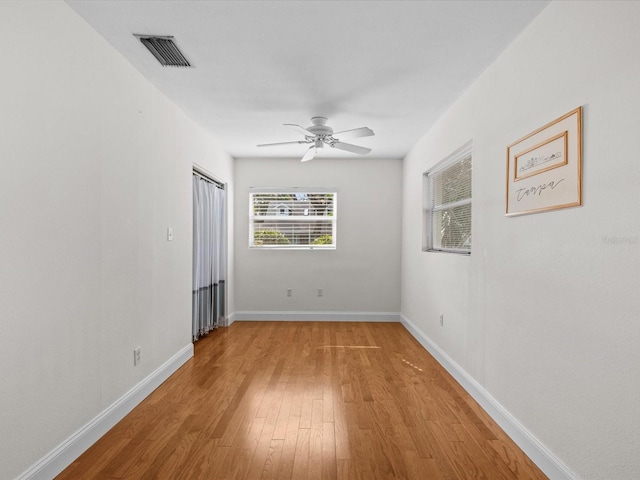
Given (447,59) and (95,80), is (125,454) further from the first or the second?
(447,59)

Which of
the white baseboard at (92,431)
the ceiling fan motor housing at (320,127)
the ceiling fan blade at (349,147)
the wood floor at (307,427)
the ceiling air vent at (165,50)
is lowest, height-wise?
the wood floor at (307,427)

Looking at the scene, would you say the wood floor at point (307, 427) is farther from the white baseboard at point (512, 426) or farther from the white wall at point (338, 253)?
the white wall at point (338, 253)

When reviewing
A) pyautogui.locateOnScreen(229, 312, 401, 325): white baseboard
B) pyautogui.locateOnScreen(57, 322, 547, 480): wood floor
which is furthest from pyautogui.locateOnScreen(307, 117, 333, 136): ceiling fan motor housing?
pyautogui.locateOnScreen(229, 312, 401, 325): white baseboard

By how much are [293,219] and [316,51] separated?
3.46 m

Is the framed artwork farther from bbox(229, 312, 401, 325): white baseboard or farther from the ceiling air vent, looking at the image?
bbox(229, 312, 401, 325): white baseboard

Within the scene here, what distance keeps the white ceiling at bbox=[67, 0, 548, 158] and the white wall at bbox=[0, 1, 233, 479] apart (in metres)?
0.34

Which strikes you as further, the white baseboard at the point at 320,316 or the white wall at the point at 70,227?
the white baseboard at the point at 320,316

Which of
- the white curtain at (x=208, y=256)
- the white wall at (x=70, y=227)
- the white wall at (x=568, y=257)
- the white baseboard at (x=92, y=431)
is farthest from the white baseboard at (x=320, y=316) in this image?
the white wall at (x=568, y=257)

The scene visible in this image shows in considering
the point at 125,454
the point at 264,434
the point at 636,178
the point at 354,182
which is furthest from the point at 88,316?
the point at 354,182

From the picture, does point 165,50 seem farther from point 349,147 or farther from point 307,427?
point 307,427

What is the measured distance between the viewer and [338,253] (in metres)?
5.89

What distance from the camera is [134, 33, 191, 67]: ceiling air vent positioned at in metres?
2.43

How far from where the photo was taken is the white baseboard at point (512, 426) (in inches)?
76.4

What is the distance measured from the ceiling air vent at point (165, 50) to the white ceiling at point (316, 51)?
59 mm
